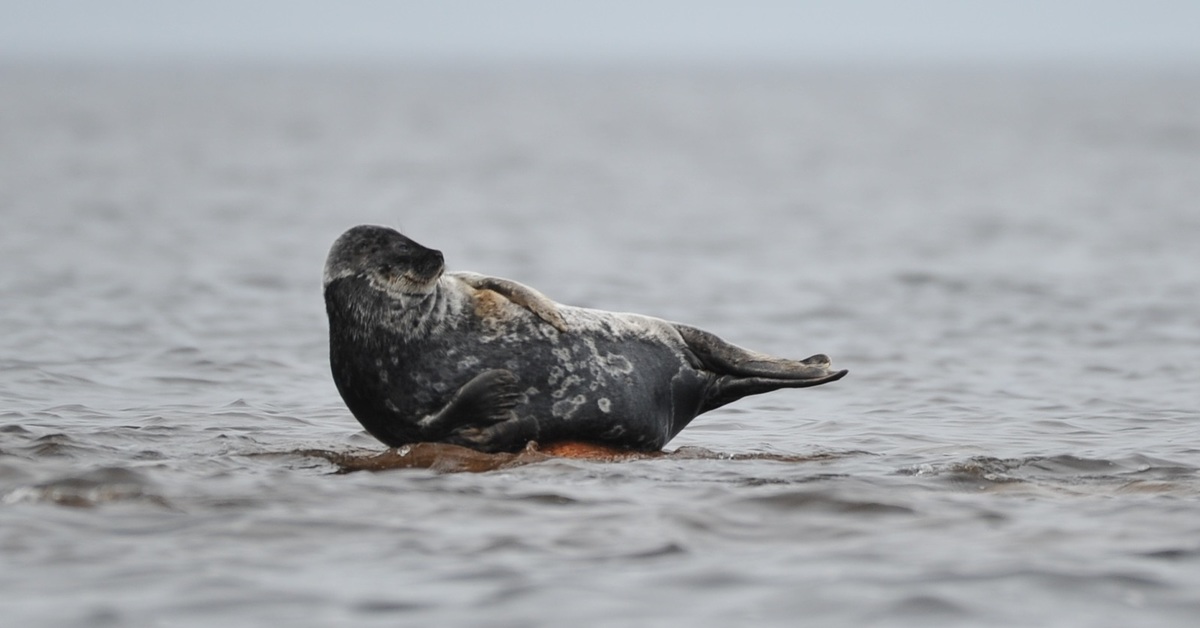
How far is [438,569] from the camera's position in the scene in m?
5.72

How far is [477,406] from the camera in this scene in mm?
7551

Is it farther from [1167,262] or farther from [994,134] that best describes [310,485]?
[994,134]

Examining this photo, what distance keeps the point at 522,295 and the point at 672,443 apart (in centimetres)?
153

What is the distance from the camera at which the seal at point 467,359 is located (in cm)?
757

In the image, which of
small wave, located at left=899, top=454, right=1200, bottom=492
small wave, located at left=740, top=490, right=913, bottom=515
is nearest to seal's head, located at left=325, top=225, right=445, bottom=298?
small wave, located at left=740, top=490, right=913, bottom=515

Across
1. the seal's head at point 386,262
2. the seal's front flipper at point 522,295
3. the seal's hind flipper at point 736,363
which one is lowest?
the seal's hind flipper at point 736,363

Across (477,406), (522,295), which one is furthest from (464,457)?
(522,295)

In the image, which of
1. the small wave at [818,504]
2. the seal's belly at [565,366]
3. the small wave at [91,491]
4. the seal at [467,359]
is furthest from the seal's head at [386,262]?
the small wave at [818,504]

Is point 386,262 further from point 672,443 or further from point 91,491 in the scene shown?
point 672,443

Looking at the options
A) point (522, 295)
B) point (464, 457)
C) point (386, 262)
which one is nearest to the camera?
point (464, 457)

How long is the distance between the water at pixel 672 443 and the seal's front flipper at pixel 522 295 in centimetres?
72

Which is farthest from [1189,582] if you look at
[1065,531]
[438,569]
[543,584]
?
[438,569]

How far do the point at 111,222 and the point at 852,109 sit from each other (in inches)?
3558

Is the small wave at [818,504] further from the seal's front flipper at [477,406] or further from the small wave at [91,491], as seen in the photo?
the small wave at [91,491]
